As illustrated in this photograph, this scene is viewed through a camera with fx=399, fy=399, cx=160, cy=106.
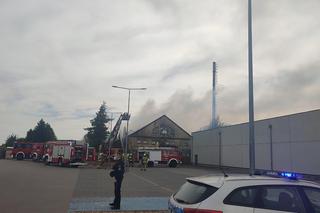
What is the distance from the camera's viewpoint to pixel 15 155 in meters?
60.6

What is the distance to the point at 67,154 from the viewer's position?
154 feet

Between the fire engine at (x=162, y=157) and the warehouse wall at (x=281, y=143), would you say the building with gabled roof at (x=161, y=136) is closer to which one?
the fire engine at (x=162, y=157)

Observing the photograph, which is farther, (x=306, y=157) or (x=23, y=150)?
(x=23, y=150)

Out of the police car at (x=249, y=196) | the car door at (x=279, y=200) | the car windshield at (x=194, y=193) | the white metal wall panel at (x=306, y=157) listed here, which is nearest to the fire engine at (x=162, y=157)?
the white metal wall panel at (x=306, y=157)

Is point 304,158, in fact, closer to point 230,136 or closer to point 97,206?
point 230,136

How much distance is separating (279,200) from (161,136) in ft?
241

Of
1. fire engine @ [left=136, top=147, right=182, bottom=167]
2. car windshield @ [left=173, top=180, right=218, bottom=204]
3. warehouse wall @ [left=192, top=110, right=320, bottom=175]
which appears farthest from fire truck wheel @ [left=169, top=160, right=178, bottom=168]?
car windshield @ [left=173, top=180, right=218, bottom=204]

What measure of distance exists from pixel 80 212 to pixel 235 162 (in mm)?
39780

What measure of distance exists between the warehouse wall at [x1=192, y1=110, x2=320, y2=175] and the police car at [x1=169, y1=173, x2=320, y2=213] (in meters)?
29.2

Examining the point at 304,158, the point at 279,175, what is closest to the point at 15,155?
the point at 304,158

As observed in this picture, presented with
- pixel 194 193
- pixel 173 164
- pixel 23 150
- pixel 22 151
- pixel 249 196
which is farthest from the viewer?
pixel 22 151

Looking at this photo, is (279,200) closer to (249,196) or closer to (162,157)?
(249,196)

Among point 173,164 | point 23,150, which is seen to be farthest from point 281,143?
point 23,150

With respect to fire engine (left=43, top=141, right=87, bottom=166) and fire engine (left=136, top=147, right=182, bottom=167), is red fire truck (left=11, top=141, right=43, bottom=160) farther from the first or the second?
fire engine (left=136, top=147, right=182, bottom=167)
